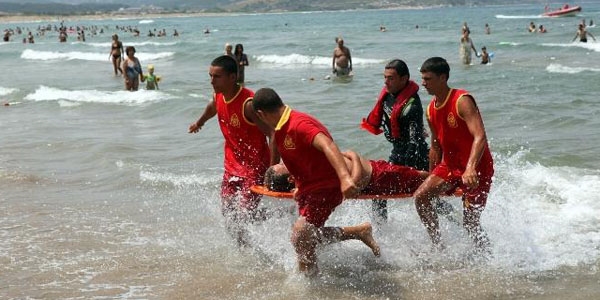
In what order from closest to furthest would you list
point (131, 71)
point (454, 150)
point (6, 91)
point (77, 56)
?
point (454, 150) → point (131, 71) → point (6, 91) → point (77, 56)

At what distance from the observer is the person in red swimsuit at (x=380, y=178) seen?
5359 millimetres

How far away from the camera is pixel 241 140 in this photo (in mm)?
5605

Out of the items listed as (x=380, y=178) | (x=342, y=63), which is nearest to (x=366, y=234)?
(x=380, y=178)

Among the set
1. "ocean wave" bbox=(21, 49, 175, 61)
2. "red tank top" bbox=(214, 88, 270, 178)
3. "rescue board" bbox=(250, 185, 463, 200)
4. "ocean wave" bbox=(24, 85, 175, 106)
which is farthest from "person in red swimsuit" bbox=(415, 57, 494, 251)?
"ocean wave" bbox=(21, 49, 175, 61)

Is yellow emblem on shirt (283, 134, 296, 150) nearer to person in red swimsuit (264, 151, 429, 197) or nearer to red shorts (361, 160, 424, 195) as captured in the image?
person in red swimsuit (264, 151, 429, 197)

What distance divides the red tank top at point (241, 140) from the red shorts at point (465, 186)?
133 cm

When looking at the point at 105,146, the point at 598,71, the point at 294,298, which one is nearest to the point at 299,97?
the point at 105,146

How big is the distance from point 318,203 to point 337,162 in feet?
1.85

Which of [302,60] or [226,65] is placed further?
[302,60]

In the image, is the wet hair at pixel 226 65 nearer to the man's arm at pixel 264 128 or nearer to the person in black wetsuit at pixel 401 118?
the man's arm at pixel 264 128

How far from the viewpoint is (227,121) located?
5.64 metres

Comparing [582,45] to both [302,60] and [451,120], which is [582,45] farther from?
[451,120]

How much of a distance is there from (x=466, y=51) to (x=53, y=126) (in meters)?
15.5

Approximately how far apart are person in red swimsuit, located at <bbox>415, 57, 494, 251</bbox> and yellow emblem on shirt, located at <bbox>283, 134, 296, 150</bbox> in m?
1.16
